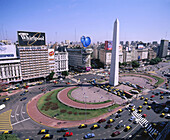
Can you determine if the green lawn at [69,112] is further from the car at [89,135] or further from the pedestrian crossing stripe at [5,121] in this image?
the pedestrian crossing stripe at [5,121]

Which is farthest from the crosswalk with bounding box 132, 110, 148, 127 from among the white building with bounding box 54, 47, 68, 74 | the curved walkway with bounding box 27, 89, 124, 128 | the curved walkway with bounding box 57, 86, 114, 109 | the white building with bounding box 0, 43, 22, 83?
the white building with bounding box 0, 43, 22, 83

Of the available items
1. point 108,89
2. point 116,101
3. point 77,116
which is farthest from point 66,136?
point 108,89

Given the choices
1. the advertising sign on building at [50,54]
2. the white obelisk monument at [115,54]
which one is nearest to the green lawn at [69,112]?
the white obelisk monument at [115,54]

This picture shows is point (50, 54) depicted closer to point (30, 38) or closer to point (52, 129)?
point (30, 38)

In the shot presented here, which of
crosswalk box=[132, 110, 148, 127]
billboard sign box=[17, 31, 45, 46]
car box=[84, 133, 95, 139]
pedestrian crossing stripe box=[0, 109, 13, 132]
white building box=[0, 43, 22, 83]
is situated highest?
billboard sign box=[17, 31, 45, 46]

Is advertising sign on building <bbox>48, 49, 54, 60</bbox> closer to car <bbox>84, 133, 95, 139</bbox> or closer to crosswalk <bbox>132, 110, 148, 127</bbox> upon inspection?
crosswalk <bbox>132, 110, 148, 127</bbox>

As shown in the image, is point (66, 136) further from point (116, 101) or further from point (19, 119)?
point (116, 101)
